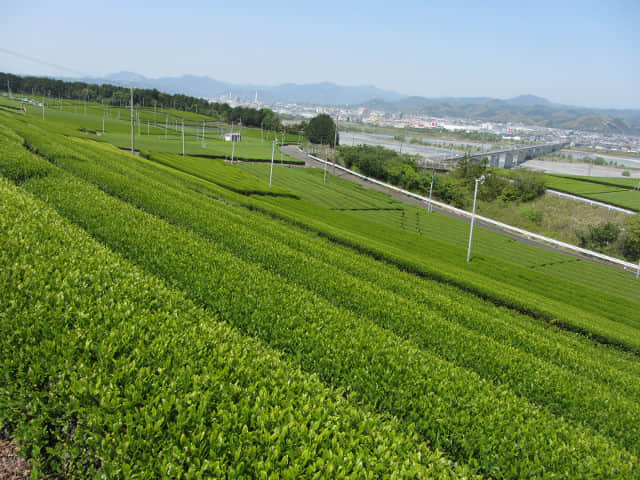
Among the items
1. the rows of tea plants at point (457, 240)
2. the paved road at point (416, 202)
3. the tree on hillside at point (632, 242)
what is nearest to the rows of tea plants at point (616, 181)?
the tree on hillside at point (632, 242)

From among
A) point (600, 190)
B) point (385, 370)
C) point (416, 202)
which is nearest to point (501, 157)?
point (600, 190)

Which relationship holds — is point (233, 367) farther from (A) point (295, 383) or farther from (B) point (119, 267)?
(B) point (119, 267)

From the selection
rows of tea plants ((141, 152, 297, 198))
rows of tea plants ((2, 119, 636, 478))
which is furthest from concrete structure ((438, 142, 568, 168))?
rows of tea plants ((2, 119, 636, 478))

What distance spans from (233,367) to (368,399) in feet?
10.3

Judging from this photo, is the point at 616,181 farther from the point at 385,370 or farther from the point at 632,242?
the point at 385,370

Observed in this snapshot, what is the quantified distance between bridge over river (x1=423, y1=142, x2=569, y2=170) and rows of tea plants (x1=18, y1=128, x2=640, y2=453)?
10058cm

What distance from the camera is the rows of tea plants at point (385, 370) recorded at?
7.66 m

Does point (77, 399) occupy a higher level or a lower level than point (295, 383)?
higher

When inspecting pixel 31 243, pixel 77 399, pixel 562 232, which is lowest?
pixel 562 232

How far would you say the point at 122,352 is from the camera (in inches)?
254

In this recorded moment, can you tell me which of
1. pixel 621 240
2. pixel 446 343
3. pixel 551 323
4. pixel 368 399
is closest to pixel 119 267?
pixel 368 399

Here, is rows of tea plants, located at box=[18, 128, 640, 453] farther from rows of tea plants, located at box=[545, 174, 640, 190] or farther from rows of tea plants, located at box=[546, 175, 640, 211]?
rows of tea plants, located at box=[545, 174, 640, 190]

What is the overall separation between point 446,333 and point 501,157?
163m

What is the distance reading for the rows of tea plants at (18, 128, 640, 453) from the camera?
10922 mm
